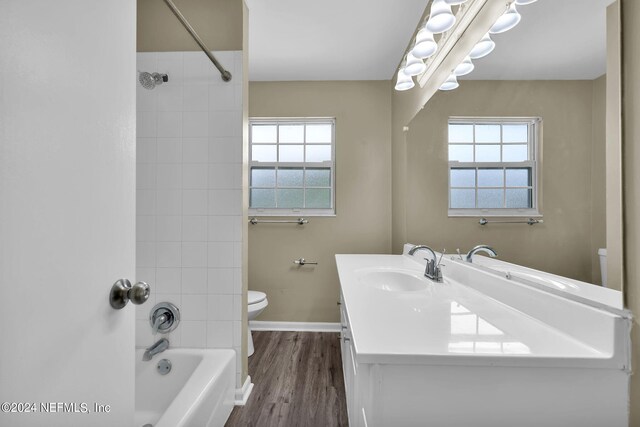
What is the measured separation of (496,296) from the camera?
3.79 feet

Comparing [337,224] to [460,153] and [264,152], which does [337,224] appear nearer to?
[264,152]

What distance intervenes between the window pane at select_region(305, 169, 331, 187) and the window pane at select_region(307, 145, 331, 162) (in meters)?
0.11

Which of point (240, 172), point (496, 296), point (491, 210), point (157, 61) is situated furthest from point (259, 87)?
point (496, 296)

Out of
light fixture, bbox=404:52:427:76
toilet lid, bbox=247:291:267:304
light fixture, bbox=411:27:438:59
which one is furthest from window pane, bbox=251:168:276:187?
light fixture, bbox=411:27:438:59

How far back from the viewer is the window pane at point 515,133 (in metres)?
1.08

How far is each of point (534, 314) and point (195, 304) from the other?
1.63 m

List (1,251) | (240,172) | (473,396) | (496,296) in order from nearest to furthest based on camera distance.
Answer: (1,251) < (473,396) < (496,296) < (240,172)

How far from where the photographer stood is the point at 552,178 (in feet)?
3.31

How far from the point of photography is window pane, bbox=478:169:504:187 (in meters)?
1.26

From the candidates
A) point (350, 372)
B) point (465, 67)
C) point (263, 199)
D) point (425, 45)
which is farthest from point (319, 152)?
point (350, 372)

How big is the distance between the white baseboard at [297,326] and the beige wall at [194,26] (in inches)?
88.5

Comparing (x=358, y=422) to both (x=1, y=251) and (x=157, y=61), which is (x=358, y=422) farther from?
(x=157, y=61)

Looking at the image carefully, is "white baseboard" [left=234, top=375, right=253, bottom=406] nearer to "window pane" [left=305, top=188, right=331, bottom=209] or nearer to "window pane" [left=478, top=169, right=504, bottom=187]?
"window pane" [left=305, top=188, right=331, bottom=209]

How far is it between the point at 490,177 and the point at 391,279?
0.74 metres
